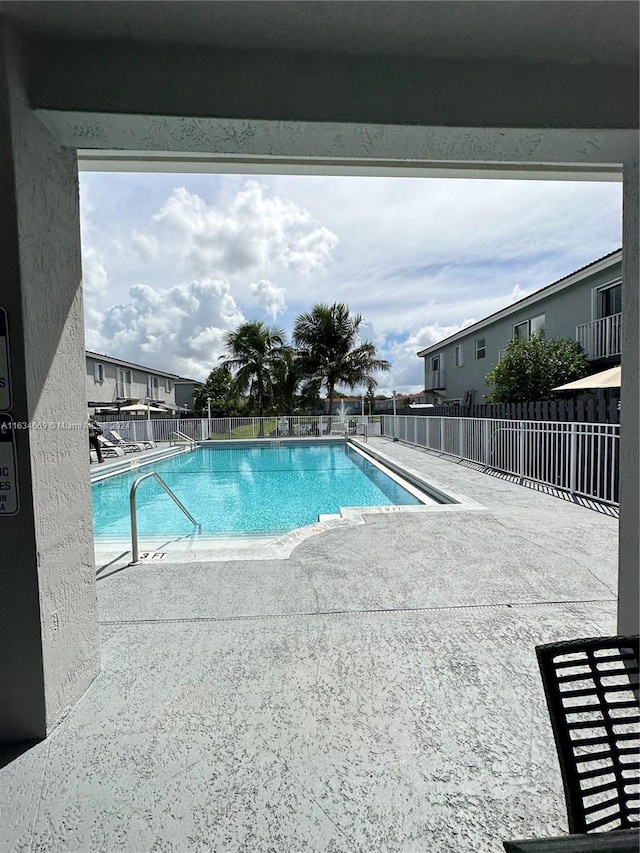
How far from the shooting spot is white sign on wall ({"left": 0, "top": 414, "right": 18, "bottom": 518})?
1.56m

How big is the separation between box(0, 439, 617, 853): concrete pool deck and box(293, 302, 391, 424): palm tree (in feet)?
58.6

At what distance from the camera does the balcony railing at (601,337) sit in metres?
10.5

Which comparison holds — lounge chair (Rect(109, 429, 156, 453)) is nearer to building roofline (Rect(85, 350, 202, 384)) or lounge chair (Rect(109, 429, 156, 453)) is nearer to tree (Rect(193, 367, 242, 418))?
building roofline (Rect(85, 350, 202, 384))

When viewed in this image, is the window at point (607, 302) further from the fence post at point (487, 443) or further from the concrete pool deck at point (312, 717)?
the concrete pool deck at point (312, 717)

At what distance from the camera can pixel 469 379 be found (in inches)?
741

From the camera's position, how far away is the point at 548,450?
654 centimetres

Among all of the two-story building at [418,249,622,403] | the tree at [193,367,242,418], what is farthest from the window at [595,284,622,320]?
the tree at [193,367,242,418]

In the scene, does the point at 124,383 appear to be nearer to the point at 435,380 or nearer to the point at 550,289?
the point at 435,380

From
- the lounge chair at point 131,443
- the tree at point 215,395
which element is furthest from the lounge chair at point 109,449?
the tree at point 215,395

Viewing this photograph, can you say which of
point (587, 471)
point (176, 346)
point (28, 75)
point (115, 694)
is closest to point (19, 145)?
point (28, 75)

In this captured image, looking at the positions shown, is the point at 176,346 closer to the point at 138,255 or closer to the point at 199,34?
the point at 138,255

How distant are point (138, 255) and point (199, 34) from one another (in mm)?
4749

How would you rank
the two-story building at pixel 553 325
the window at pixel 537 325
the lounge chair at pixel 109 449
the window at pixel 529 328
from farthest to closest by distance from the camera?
the window at pixel 529 328 < the window at pixel 537 325 < the lounge chair at pixel 109 449 < the two-story building at pixel 553 325

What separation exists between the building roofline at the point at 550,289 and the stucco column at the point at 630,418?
7897 mm
